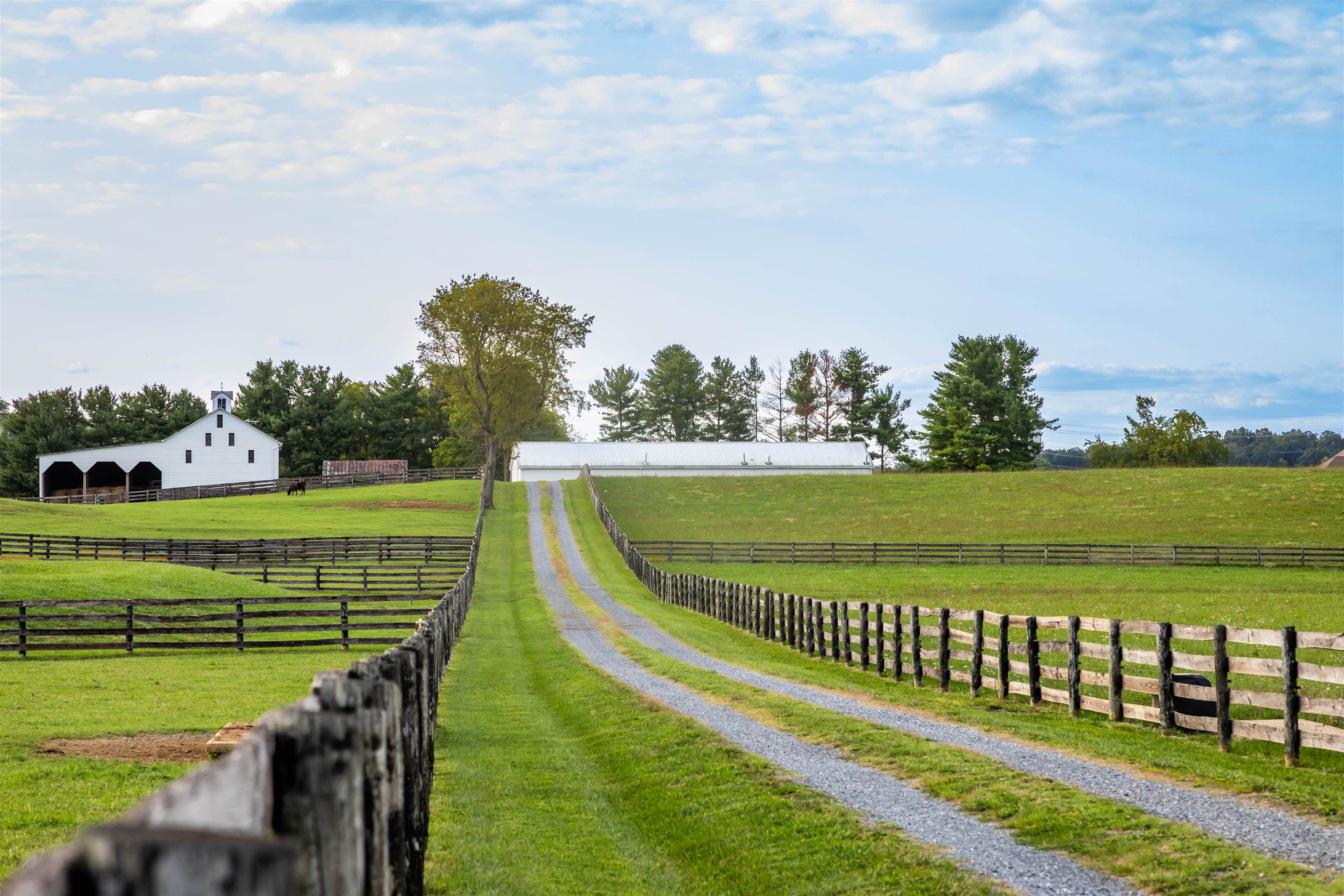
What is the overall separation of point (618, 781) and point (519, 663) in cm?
1157

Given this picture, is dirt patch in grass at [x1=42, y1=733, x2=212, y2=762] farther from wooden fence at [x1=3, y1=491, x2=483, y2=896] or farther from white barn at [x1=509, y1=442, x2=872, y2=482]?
white barn at [x1=509, y1=442, x2=872, y2=482]

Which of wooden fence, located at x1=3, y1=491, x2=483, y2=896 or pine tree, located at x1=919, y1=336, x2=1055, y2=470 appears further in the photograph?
pine tree, located at x1=919, y1=336, x2=1055, y2=470

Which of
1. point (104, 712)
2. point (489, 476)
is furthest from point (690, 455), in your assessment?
point (104, 712)

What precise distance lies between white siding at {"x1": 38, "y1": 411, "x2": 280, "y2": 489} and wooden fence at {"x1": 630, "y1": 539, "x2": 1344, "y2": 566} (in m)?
46.8

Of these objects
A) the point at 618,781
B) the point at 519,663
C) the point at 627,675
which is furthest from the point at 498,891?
the point at 519,663

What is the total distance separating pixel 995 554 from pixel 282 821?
2091 inches

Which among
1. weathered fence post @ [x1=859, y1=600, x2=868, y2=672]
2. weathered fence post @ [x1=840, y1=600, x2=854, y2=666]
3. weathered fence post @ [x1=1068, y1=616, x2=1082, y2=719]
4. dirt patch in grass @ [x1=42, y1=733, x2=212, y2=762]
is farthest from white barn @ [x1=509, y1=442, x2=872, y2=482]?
weathered fence post @ [x1=1068, y1=616, x2=1082, y2=719]

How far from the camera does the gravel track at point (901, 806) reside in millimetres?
7312

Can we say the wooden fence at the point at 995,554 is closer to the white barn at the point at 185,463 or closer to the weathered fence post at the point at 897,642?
the weathered fence post at the point at 897,642

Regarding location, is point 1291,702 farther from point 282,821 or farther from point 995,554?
point 995,554

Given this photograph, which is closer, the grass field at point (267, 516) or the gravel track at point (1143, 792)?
the gravel track at point (1143, 792)

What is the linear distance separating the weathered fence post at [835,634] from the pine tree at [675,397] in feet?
372

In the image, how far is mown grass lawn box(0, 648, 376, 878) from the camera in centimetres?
956

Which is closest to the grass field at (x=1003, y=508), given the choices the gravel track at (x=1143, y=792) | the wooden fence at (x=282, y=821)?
Answer: the gravel track at (x=1143, y=792)
